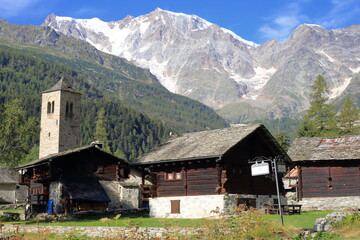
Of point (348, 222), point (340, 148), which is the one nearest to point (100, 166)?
point (340, 148)

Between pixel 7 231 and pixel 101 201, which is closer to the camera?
pixel 7 231

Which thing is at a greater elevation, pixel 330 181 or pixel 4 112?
pixel 4 112

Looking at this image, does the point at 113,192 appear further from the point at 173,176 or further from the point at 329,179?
the point at 329,179

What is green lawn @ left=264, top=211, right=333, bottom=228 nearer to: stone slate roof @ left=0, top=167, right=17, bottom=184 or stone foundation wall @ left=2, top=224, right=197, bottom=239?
stone foundation wall @ left=2, top=224, right=197, bottom=239

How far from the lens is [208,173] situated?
115 ft

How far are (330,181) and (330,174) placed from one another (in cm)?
60

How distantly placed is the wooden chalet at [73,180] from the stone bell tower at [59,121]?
85.5ft

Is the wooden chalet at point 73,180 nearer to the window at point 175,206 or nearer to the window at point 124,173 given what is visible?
the window at point 124,173

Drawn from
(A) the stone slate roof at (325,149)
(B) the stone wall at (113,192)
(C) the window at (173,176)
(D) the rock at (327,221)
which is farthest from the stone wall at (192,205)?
(D) the rock at (327,221)

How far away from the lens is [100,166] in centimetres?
4397

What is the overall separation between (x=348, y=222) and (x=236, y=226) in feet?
21.0

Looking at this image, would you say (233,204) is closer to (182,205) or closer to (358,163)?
(182,205)

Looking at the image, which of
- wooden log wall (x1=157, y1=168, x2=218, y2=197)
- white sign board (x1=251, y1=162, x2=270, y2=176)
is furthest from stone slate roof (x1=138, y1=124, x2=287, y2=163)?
white sign board (x1=251, y1=162, x2=270, y2=176)

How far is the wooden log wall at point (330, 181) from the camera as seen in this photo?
1580 inches
